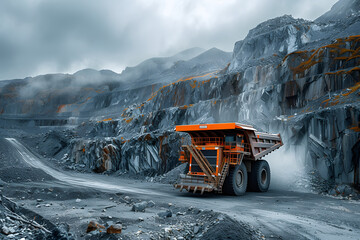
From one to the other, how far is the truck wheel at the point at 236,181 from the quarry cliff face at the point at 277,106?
4861 mm

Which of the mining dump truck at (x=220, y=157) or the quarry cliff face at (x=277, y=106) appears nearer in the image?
the mining dump truck at (x=220, y=157)

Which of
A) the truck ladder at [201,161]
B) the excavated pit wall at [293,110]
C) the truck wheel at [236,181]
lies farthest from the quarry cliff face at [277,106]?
the truck ladder at [201,161]

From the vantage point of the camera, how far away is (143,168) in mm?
25609

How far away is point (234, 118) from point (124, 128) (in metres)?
21.5

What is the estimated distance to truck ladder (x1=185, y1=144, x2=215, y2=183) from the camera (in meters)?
11.6

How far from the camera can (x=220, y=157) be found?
11.9m

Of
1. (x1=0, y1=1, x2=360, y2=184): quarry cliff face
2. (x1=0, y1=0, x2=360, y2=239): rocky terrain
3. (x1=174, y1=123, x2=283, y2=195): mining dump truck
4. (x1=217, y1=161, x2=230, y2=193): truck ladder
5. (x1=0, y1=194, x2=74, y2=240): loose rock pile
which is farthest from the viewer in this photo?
(x1=0, y1=1, x2=360, y2=184): quarry cliff face

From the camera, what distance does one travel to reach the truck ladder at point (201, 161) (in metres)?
11.6

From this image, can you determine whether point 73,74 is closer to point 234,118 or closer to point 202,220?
point 234,118

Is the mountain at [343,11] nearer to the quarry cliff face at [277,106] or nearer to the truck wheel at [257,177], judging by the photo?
the quarry cliff face at [277,106]

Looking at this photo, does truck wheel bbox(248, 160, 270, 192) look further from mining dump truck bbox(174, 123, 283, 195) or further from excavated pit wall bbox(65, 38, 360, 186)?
excavated pit wall bbox(65, 38, 360, 186)

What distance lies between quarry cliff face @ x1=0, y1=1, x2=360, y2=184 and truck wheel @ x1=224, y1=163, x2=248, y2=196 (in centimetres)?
486

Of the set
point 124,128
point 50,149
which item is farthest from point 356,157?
point 50,149

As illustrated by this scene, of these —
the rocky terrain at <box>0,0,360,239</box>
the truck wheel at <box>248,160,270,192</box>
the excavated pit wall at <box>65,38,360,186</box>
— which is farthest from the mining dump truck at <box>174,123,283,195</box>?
the excavated pit wall at <box>65,38,360,186</box>
